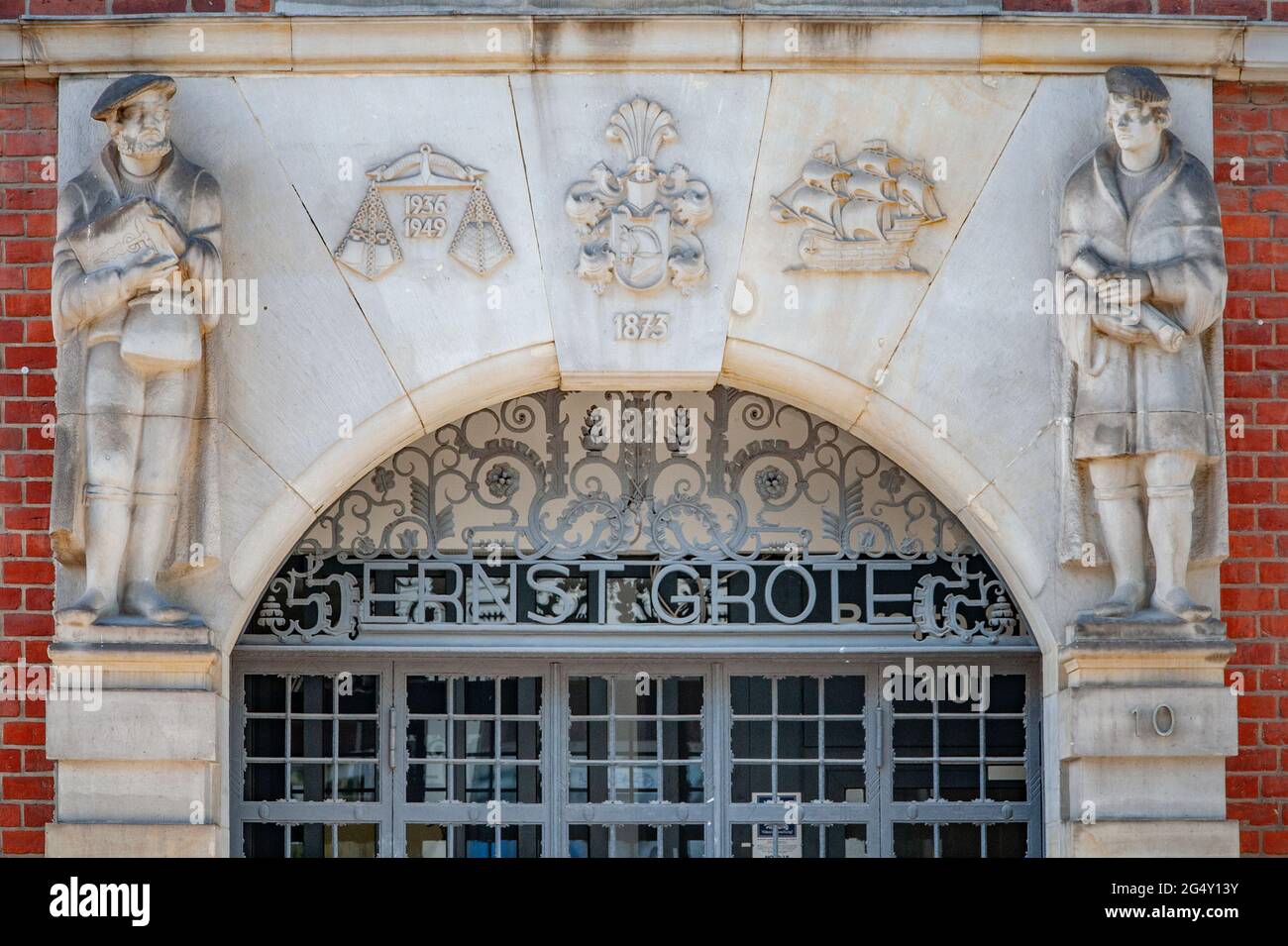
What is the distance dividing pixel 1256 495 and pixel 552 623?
255 centimetres

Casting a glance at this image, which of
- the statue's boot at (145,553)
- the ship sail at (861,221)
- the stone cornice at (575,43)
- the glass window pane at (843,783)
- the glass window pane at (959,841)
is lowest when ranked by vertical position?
the glass window pane at (959,841)

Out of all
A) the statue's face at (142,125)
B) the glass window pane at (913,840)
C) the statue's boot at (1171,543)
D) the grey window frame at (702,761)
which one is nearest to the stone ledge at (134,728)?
the grey window frame at (702,761)

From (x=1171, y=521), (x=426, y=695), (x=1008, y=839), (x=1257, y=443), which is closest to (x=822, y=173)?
(x=1171, y=521)

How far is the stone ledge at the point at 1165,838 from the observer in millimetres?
6949

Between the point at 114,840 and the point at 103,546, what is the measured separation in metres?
0.97

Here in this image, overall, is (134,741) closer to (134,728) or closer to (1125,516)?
(134,728)

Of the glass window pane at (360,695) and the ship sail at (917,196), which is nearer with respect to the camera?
the ship sail at (917,196)

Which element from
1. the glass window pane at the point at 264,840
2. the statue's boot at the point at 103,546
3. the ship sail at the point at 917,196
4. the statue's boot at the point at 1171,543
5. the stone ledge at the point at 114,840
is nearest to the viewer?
the stone ledge at the point at 114,840

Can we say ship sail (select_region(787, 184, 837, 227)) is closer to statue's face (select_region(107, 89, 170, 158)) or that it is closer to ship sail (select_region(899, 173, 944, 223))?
ship sail (select_region(899, 173, 944, 223))

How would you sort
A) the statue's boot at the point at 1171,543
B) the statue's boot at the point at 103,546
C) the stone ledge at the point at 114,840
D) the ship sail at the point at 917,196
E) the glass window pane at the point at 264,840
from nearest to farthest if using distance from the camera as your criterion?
the stone ledge at the point at 114,840
the statue's boot at the point at 103,546
the statue's boot at the point at 1171,543
the ship sail at the point at 917,196
the glass window pane at the point at 264,840

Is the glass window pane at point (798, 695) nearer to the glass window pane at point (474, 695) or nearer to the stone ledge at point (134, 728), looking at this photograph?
the glass window pane at point (474, 695)

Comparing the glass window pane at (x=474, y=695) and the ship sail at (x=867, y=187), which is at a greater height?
the ship sail at (x=867, y=187)

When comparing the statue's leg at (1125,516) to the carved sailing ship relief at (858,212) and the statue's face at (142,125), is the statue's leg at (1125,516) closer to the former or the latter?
the carved sailing ship relief at (858,212)

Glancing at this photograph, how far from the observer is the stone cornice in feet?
23.6
